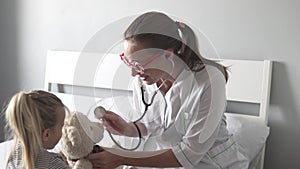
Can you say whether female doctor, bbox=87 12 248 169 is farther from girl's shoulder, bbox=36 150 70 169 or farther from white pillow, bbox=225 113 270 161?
white pillow, bbox=225 113 270 161

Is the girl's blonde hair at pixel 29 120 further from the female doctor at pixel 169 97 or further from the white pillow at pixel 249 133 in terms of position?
the white pillow at pixel 249 133

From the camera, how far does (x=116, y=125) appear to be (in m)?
1.21

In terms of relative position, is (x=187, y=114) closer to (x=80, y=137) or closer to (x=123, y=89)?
(x=123, y=89)

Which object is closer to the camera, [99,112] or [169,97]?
[99,112]

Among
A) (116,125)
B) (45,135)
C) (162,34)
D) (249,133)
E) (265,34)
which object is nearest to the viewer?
(162,34)

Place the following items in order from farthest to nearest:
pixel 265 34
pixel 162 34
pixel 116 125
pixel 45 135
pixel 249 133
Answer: pixel 265 34
pixel 249 133
pixel 45 135
pixel 116 125
pixel 162 34

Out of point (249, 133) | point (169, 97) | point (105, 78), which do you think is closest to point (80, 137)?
point (105, 78)

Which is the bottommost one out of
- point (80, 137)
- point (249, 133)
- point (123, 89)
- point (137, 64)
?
point (249, 133)

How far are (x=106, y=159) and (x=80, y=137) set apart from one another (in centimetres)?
10

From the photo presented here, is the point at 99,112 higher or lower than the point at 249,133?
higher

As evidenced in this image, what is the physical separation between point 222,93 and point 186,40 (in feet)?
0.71

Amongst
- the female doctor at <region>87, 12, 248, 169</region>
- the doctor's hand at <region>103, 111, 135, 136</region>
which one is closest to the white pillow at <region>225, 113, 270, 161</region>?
the female doctor at <region>87, 12, 248, 169</region>

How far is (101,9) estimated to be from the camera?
7.89ft

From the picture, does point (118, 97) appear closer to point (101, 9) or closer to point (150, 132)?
point (150, 132)
